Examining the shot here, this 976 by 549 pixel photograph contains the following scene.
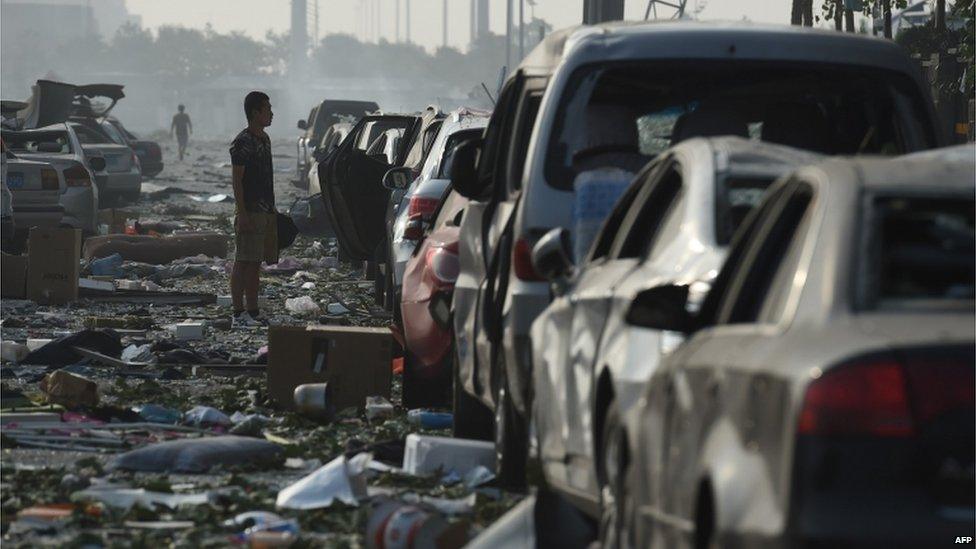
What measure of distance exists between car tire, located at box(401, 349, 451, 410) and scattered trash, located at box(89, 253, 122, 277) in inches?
462

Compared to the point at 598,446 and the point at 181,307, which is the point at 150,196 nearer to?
the point at 181,307

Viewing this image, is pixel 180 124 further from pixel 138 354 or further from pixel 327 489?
pixel 327 489

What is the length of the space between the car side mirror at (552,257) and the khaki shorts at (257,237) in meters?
9.47

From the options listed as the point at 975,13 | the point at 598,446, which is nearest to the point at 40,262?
the point at 975,13

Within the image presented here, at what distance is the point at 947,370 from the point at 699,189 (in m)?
2.58

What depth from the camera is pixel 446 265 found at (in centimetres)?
1169

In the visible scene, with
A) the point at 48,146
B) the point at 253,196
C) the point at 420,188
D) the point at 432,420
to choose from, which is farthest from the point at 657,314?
the point at 48,146

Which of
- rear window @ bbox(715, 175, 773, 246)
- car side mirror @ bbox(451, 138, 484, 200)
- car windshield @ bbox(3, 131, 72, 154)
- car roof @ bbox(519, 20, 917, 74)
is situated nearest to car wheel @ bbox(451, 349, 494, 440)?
car side mirror @ bbox(451, 138, 484, 200)

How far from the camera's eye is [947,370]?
4402 mm

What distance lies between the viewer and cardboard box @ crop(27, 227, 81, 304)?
65.1ft

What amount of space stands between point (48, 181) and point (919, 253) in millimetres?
21053

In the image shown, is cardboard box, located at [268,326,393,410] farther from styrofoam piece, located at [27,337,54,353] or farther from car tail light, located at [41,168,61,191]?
car tail light, located at [41,168,61,191]

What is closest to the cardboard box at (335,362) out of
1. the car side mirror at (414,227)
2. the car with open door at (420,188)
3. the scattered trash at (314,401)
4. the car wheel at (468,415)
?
the scattered trash at (314,401)

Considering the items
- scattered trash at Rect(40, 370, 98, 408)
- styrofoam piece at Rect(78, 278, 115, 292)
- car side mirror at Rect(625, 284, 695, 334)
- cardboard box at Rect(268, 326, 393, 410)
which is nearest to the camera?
car side mirror at Rect(625, 284, 695, 334)
